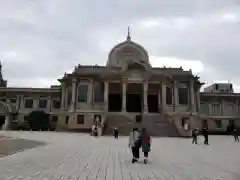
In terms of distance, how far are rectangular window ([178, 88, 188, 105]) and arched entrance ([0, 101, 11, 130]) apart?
104ft

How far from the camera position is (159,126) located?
1540 inches

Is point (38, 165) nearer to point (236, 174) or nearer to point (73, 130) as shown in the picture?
point (236, 174)

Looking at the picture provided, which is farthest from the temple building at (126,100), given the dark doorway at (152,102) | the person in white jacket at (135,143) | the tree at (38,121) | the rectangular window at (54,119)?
the person in white jacket at (135,143)

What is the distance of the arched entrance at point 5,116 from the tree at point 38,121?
425cm

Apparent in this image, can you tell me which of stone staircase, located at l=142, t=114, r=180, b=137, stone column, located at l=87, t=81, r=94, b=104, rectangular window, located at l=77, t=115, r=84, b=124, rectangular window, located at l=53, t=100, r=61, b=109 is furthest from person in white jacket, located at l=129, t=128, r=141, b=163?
rectangular window, located at l=53, t=100, r=61, b=109

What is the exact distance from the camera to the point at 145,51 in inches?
2253

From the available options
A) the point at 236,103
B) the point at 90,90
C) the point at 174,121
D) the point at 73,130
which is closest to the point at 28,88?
the point at 90,90

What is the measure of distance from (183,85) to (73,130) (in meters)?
20.8

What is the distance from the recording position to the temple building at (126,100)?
42594 millimetres

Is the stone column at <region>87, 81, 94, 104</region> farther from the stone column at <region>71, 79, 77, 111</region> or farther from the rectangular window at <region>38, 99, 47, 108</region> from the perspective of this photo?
the rectangular window at <region>38, 99, 47, 108</region>

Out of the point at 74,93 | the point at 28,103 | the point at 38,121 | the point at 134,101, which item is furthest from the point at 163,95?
the point at 28,103

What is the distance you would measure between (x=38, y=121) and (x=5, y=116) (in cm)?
745

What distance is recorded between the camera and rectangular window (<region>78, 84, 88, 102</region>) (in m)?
51.0

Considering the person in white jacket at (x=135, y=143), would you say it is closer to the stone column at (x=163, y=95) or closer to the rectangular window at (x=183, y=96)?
the stone column at (x=163, y=95)
